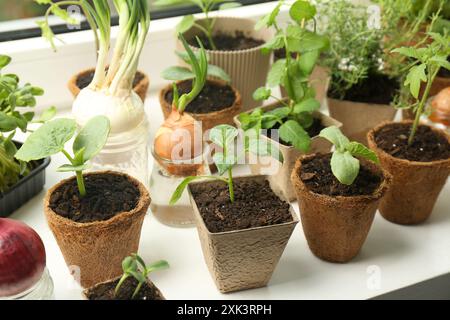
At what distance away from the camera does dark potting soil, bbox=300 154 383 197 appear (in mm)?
908

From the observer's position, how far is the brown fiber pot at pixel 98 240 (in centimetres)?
84

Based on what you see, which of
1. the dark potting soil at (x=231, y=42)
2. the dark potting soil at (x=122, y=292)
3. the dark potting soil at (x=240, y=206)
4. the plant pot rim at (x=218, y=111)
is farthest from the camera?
the dark potting soil at (x=231, y=42)

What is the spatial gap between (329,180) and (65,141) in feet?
A: 1.32

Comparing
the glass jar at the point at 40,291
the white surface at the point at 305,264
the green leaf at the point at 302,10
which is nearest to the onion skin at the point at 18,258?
the glass jar at the point at 40,291

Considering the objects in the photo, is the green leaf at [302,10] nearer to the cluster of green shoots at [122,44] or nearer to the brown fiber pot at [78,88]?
the cluster of green shoots at [122,44]

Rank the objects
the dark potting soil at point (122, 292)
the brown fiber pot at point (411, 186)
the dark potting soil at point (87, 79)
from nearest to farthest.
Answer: the dark potting soil at point (122, 292) < the brown fiber pot at point (411, 186) < the dark potting soil at point (87, 79)

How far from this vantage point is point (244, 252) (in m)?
0.85

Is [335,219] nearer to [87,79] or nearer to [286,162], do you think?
[286,162]

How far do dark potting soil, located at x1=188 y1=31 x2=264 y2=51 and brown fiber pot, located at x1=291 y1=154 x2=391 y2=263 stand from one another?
426 millimetres

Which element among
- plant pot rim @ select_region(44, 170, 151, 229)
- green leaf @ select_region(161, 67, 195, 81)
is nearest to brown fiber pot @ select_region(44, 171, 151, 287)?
plant pot rim @ select_region(44, 170, 151, 229)

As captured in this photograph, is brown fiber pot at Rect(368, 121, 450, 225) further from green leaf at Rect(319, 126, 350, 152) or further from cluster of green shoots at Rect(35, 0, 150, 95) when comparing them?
cluster of green shoots at Rect(35, 0, 150, 95)

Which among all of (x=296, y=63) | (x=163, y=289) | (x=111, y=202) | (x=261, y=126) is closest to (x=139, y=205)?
(x=111, y=202)

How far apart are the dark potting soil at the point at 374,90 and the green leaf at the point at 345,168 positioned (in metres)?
0.37

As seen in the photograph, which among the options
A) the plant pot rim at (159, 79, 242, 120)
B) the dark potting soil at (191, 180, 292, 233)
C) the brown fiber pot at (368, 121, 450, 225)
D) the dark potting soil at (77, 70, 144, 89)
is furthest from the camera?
the dark potting soil at (77, 70, 144, 89)
